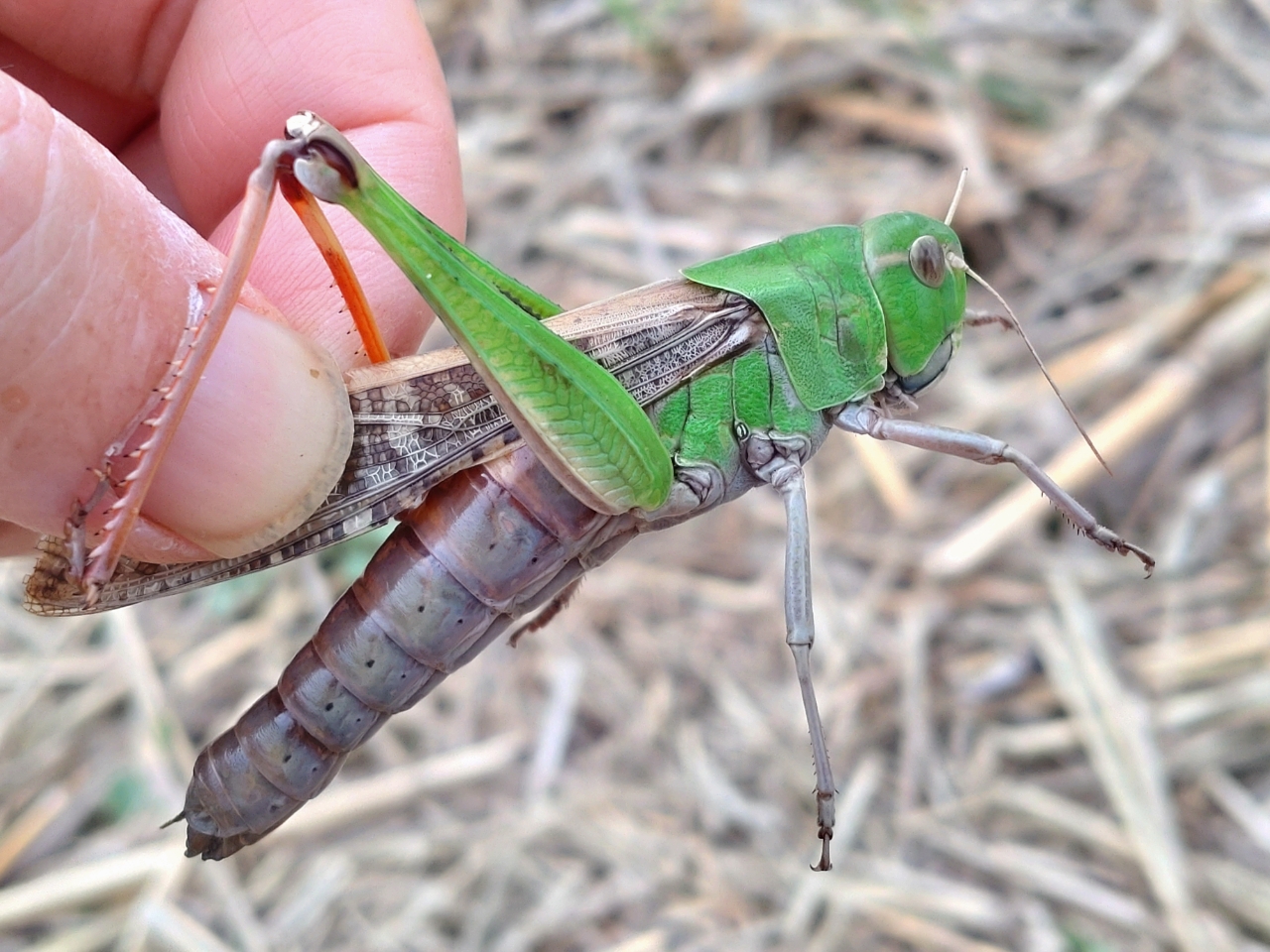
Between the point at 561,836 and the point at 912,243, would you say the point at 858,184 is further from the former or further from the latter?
the point at 561,836

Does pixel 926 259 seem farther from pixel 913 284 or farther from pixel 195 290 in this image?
pixel 195 290

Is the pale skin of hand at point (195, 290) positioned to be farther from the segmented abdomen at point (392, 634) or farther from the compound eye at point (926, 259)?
the compound eye at point (926, 259)

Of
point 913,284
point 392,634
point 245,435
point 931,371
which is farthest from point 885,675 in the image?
point 245,435

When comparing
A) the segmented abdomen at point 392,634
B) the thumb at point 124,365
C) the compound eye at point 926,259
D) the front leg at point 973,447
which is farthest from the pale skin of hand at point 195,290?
the compound eye at point 926,259

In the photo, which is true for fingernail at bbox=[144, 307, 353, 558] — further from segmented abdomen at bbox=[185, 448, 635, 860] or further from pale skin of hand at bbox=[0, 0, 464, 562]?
segmented abdomen at bbox=[185, 448, 635, 860]

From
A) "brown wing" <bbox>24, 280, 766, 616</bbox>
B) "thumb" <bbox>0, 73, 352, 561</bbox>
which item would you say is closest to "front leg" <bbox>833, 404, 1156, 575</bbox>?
"brown wing" <bbox>24, 280, 766, 616</bbox>
